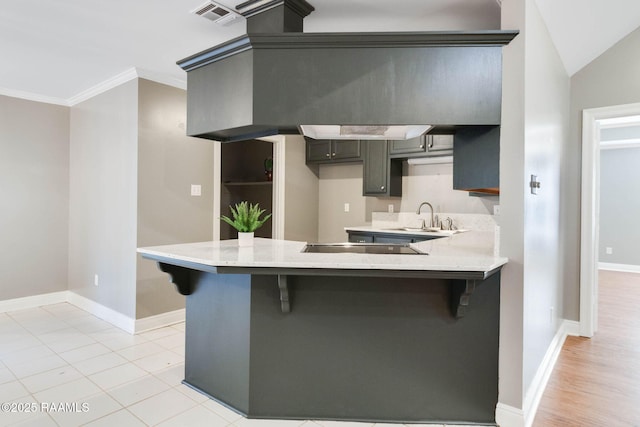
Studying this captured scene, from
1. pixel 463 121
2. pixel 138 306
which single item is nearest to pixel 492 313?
pixel 463 121

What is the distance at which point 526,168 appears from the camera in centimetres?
203

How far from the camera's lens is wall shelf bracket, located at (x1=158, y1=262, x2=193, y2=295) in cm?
232

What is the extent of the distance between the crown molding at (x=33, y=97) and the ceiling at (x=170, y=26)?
0.55 metres

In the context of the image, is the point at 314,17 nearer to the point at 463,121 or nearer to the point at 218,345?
the point at 463,121

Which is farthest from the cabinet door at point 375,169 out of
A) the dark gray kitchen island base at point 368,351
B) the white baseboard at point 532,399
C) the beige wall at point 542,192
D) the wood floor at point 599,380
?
the dark gray kitchen island base at point 368,351

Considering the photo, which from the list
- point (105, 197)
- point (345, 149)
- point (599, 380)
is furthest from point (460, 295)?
point (105, 197)

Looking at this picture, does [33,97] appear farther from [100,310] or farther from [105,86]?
[100,310]

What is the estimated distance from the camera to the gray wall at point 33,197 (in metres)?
4.11

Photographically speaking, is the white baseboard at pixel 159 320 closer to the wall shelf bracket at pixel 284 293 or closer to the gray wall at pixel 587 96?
the wall shelf bracket at pixel 284 293

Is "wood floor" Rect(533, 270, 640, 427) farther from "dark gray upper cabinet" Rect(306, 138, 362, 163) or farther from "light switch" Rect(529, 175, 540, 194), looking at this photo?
"dark gray upper cabinet" Rect(306, 138, 362, 163)

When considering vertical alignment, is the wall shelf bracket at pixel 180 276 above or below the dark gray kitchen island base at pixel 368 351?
above

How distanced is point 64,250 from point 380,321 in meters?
4.30

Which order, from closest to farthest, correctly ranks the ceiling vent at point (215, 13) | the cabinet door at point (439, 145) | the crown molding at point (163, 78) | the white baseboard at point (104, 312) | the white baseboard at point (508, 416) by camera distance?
the white baseboard at point (508, 416) < the ceiling vent at point (215, 13) < the crown molding at point (163, 78) < the white baseboard at point (104, 312) < the cabinet door at point (439, 145)

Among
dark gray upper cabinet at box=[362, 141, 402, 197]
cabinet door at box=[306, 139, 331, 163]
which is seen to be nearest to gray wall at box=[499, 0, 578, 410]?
dark gray upper cabinet at box=[362, 141, 402, 197]
